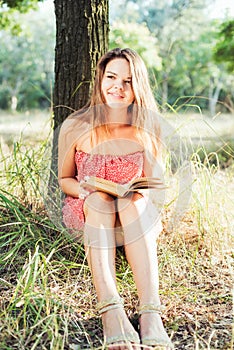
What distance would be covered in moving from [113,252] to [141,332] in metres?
0.38

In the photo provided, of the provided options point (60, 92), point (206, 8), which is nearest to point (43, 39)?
point (206, 8)

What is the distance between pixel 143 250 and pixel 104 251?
0.17 metres

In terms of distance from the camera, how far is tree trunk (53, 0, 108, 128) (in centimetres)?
301

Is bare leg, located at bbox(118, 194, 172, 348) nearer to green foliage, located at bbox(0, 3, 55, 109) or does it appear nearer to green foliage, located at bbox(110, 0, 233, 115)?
green foliage, located at bbox(110, 0, 233, 115)

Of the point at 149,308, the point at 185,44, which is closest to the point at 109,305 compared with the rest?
the point at 149,308

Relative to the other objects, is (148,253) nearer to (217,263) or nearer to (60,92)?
(217,263)

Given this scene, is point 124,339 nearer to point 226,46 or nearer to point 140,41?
point 226,46

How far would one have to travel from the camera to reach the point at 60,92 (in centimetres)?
308

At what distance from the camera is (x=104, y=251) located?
222cm

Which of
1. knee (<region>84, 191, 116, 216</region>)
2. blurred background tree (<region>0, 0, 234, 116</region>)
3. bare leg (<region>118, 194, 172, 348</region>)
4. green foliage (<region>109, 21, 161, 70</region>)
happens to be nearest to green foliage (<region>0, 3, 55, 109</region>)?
blurred background tree (<region>0, 0, 234, 116</region>)

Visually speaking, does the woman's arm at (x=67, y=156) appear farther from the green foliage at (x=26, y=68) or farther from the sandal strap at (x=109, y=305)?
the green foliage at (x=26, y=68)

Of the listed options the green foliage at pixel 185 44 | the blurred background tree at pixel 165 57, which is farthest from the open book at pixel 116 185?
the green foliage at pixel 185 44

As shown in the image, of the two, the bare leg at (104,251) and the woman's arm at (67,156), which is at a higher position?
the woman's arm at (67,156)

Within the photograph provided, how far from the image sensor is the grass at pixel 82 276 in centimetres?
207
